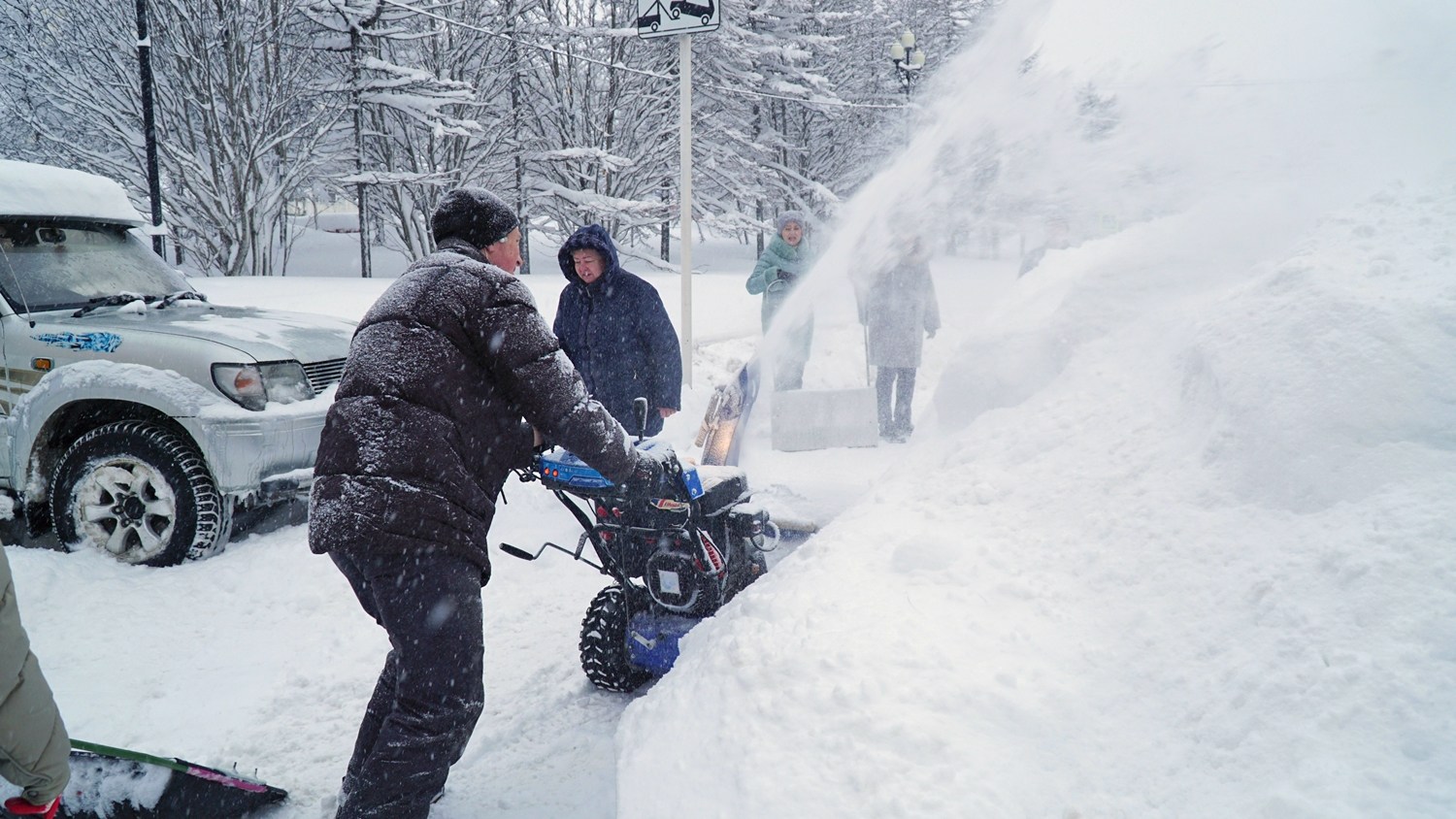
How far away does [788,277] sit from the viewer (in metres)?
7.30

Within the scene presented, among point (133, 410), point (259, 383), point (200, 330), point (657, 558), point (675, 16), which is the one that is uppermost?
point (675, 16)

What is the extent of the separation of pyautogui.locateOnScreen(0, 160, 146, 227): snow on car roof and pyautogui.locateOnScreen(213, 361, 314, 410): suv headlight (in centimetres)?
158

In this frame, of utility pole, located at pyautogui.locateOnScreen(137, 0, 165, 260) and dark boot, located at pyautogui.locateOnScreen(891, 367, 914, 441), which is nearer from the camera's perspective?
dark boot, located at pyautogui.locateOnScreen(891, 367, 914, 441)

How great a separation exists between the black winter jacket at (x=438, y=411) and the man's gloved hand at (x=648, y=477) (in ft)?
0.71

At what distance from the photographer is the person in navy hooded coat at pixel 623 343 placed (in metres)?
4.92

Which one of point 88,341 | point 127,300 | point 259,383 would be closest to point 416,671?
point 259,383

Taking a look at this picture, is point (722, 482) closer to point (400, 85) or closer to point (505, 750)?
point (505, 750)

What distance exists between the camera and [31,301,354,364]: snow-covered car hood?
467cm

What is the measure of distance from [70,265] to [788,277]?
200 inches

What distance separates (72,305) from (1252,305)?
20.0ft

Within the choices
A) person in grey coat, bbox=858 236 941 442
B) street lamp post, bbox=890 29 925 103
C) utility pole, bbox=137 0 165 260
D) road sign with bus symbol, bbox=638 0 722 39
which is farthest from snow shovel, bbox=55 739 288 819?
street lamp post, bbox=890 29 925 103

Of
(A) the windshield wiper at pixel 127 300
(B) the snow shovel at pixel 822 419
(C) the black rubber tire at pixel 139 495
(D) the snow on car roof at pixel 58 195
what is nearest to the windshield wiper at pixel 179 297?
(A) the windshield wiper at pixel 127 300

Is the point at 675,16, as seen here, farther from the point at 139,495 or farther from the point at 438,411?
the point at 438,411

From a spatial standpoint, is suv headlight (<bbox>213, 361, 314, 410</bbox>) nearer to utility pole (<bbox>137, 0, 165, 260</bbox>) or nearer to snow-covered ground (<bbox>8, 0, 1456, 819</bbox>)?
snow-covered ground (<bbox>8, 0, 1456, 819</bbox>)
